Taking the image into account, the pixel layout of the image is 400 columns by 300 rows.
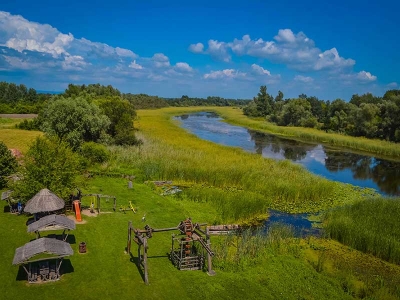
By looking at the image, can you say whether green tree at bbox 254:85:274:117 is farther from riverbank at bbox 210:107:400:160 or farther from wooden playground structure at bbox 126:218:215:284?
wooden playground structure at bbox 126:218:215:284

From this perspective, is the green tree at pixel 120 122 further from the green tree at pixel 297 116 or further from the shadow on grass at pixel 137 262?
the green tree at pixel 297 116

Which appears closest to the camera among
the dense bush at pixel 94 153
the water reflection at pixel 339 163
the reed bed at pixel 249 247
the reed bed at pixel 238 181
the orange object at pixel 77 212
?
the reed bed at pixel 249 247

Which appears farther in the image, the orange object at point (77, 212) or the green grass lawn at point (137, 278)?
the orange object at point (77, 212)

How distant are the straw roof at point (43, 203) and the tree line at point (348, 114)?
7085 centimetres

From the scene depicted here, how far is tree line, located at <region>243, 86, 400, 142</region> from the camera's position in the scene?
246 ft

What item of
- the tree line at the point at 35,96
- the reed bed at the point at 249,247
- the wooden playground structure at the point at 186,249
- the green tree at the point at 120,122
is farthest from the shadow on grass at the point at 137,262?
the tree line at the point at 35,96

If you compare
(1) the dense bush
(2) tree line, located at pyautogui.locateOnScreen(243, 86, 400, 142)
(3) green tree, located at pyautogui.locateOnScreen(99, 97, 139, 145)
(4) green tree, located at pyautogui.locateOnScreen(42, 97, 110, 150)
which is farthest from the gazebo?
(2) tree line, located at pyautogui.locateOnScreen(243, 86, 400, 142)

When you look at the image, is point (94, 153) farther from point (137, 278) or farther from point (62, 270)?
point (137, 278)

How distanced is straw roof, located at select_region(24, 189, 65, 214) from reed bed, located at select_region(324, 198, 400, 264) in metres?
18.8

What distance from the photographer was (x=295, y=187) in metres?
33.7

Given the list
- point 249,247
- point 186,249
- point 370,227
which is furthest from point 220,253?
point 370,227

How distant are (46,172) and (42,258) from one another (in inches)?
356

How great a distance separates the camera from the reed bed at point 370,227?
21.8 metres

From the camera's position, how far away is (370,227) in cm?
2439
